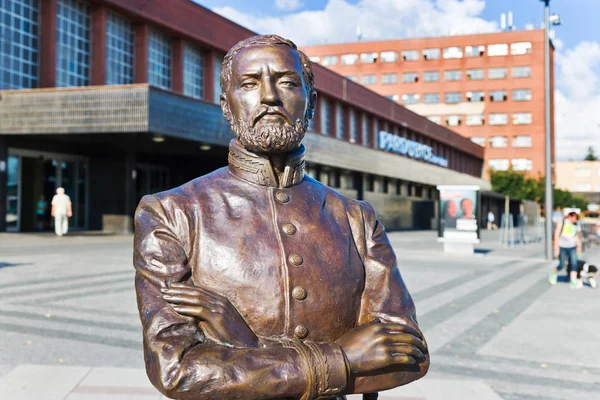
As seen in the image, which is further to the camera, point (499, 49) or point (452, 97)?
point (452, 97)

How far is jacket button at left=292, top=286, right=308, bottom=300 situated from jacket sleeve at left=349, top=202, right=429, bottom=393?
235mm

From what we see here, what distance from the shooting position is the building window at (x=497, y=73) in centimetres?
6562

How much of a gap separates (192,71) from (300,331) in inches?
943

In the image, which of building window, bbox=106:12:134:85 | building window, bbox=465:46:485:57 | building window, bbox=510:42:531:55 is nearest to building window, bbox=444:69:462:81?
building window, bbox=465:46:485:57

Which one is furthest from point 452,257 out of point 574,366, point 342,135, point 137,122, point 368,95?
point 368,95

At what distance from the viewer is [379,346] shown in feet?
5.24

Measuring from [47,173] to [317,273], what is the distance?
2217cm

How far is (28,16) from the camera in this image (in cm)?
1853

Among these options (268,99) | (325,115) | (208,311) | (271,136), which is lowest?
(208,311)

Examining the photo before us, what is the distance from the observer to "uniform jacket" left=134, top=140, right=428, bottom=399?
4.91 feet

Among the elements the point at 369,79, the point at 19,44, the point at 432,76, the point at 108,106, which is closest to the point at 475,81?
the point at 432,76

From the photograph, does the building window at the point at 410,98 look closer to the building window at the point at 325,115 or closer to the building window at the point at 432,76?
the building window at the point at 432,76

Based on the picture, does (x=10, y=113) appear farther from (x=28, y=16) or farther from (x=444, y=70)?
(x=444, y=70)

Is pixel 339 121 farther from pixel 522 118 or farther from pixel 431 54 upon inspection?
pixel 522 118
